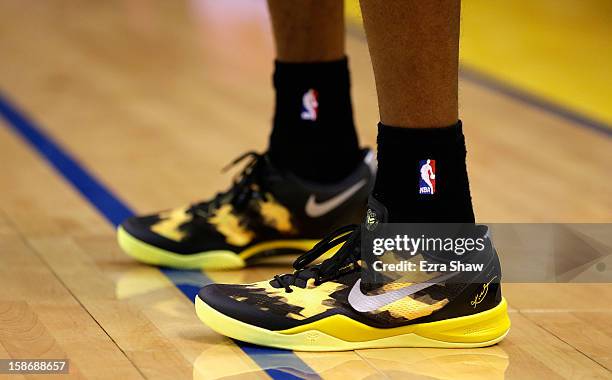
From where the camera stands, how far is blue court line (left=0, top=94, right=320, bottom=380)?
1.34 m

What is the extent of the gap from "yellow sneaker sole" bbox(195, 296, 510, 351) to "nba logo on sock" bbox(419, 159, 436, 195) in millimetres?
161

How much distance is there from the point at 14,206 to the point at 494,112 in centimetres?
118

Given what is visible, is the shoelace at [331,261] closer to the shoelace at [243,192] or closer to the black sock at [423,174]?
the black sock at [423,174]

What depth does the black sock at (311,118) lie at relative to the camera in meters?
1.66

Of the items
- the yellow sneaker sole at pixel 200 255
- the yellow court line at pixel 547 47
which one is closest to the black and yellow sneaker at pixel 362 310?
the yellow sneaker sole at pixel 200 255

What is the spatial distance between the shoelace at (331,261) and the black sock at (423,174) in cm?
7

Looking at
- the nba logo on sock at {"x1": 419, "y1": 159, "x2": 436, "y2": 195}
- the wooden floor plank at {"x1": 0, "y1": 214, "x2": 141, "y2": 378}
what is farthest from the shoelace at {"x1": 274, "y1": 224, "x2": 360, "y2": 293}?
the wooden floor plank at {"x1": 0, "y1": 214, "x2": 141, "y2": 378}

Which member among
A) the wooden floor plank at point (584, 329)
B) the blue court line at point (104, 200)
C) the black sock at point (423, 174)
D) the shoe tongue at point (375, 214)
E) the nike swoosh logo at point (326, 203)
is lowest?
the wooden floor plank at point (584, 329)

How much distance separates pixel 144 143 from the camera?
95.0 inches

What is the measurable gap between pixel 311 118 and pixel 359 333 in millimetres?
399

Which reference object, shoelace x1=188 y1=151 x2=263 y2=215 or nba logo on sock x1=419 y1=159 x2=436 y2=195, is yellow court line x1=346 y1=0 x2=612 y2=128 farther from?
nba logo on sock x1=419 y1=159 x2=436 y2=195

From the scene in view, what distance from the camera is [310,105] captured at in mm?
1660

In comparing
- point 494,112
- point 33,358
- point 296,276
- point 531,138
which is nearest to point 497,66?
point 494,112

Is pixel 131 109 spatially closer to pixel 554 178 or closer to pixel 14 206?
Answer: pixel 14 206
